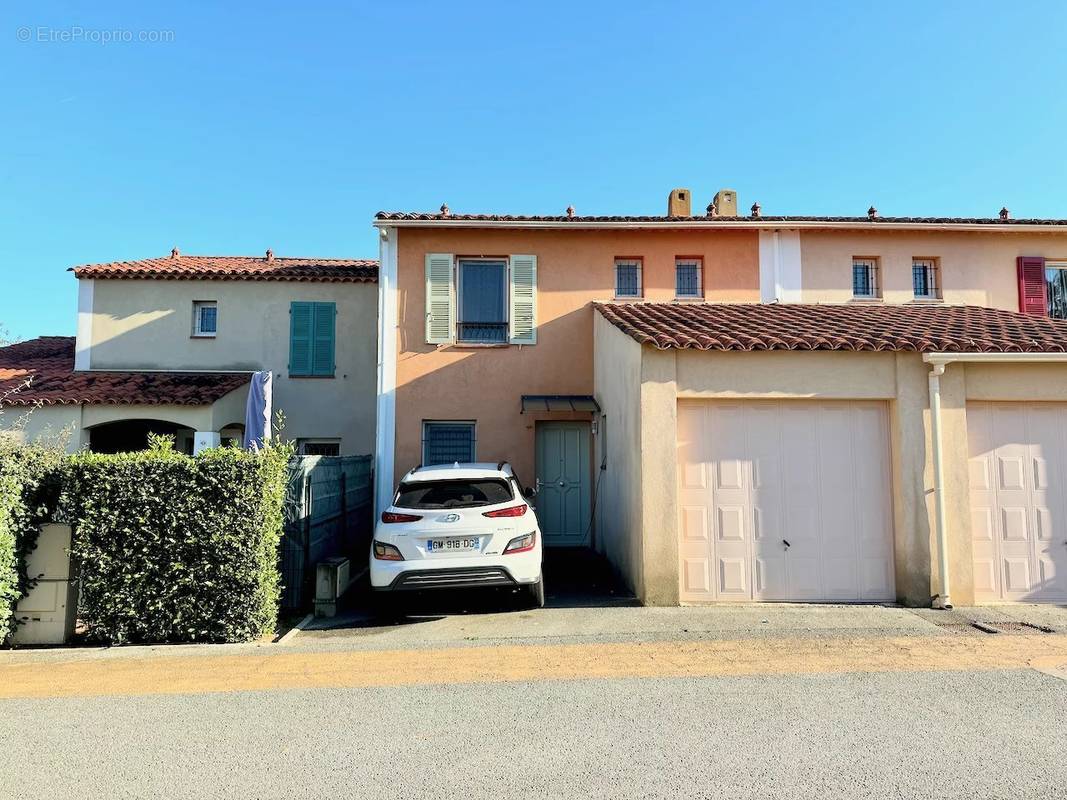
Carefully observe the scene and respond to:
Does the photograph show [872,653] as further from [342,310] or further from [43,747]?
[342,310]

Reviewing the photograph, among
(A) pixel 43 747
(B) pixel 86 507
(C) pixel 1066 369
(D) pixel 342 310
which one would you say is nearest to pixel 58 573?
(B) pixel 86 507

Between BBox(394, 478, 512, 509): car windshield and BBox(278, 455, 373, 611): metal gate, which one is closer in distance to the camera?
BBox(394, 478, 512, 509): car windshield

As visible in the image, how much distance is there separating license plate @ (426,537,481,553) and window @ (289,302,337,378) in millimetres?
8396

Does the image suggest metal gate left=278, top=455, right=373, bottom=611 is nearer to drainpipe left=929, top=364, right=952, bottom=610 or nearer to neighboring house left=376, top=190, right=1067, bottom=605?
neighboring house left=376, top=190, right=1067, bottom=605

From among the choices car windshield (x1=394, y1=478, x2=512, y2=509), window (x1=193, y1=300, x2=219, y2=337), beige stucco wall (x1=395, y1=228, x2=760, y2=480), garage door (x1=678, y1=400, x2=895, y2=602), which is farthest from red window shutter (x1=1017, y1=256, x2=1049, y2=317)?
window (x1=193, y1=300, x2=219, y2=337)

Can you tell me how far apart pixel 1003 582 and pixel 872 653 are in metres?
3.00

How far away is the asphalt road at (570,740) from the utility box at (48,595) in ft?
5.61

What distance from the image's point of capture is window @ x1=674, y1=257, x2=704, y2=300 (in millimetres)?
11719

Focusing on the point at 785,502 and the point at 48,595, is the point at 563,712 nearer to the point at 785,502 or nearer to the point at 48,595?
the point at 785,502

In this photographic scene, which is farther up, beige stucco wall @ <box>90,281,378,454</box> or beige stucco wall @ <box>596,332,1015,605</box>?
beige stucco wall @ <box>90,281,378,454</box>

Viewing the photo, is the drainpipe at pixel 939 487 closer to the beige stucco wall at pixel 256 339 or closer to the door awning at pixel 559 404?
the door awning at pixel 559 404

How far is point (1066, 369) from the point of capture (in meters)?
7.40

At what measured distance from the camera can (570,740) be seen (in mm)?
3850

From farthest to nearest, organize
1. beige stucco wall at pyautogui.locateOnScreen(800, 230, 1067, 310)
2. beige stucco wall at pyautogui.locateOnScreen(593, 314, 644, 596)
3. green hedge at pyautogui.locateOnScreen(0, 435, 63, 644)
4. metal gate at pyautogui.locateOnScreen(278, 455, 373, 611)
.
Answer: beige stucco wall at pyautogui.locateOnScreen(800, 230, 1067, 310)
beige stucco wall at pyautogui.locateOnScreen(593, 314, 644, 596)
metal gate at pyautogui.locateOnScreen(278, 455, 373, 611)
green hedge at pyautogui.locateOnScreen(0, 435, 63, 644)
